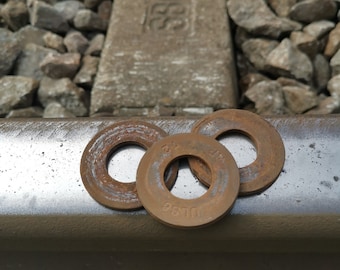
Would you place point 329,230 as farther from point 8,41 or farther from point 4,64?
point 8,41

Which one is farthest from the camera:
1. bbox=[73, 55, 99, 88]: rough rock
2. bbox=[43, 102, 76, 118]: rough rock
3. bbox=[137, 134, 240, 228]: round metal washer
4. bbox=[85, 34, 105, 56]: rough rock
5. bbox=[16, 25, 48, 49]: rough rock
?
bbox=[16, 25, 48, 49]: rough rock

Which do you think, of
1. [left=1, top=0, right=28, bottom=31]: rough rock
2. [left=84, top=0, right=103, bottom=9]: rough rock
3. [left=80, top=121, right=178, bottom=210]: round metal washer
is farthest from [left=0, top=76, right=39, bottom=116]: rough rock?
[left=80, top=121, right=178, bottom=210]: round metal washer

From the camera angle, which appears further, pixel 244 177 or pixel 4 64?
pixel 4 64

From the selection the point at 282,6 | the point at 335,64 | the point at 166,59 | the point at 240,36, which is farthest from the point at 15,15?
the point at 335,64

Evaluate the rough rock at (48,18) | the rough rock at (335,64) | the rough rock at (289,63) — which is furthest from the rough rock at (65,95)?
the rough rock at (335,64)

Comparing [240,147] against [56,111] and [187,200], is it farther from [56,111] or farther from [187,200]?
[56,111]

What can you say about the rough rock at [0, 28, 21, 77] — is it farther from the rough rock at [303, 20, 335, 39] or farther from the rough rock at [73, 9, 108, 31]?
the rough rock at [303, 20, 335, 39]

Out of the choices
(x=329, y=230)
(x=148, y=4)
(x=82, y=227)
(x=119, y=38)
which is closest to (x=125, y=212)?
(x=82, y=227)
